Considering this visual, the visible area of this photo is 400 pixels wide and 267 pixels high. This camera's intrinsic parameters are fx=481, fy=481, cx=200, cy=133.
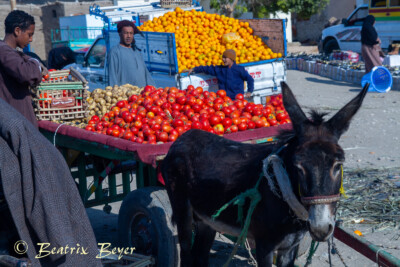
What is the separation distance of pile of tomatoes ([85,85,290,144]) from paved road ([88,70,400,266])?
927 millimetres

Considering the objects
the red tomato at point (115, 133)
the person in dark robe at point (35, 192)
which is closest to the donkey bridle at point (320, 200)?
the person in dark robe at point (35, 192)

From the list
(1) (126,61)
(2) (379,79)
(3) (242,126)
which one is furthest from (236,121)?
(2) (379,79)

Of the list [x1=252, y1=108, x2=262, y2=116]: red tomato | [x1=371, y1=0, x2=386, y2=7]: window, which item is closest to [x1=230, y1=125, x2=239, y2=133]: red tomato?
[x1=252, y1=108, x2=262, y2=116]: red tomato

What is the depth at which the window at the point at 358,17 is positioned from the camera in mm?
20844

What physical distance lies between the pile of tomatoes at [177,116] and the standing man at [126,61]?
1.61 m

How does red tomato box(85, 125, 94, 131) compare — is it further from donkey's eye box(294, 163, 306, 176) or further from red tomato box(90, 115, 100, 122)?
donkey's eye box(294, 163, 306, 176)

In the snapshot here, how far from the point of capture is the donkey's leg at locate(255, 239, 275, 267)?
10.7 ft

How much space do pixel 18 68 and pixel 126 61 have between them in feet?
9.12

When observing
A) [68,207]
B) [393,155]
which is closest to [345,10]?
[393,155]

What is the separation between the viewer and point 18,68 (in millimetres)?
4555

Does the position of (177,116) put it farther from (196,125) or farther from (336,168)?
(336,168)

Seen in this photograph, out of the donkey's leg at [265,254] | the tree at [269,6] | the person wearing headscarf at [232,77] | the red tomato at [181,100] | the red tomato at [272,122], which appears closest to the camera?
the donkey's leg at [265,254]

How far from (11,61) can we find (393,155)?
6.50m

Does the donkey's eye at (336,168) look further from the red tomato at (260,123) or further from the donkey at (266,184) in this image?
the red tomato at (260,123)
